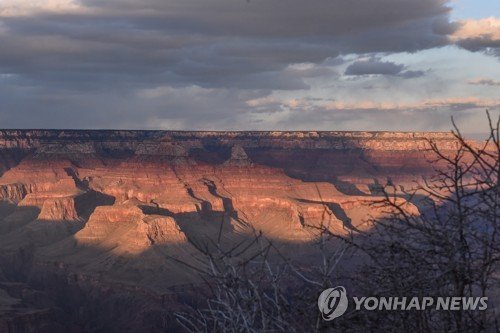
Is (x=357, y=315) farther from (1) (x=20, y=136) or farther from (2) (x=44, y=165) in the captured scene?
(1) (x=20, y=136)

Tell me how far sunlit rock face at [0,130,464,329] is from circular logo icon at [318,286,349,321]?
7134cm

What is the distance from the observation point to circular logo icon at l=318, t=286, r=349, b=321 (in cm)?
845

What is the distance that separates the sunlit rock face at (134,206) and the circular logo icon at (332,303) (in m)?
71.3

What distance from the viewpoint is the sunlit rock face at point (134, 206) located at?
105m

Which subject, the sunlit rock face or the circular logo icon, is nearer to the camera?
the circular logo icon

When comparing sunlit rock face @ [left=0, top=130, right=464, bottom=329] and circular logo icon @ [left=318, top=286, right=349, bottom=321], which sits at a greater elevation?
sunlit rock face @ [left=0, top=130, right=464, bottom=329]

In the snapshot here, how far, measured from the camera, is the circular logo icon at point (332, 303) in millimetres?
8445

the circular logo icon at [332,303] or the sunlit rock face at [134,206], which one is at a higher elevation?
the sunlit rock face at [134,206]

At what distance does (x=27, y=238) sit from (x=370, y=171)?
96279 mm

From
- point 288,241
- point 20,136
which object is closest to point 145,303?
point 288,241

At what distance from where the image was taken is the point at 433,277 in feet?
27.3

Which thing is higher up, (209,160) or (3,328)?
(209,160)

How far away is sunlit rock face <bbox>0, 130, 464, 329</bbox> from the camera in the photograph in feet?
344

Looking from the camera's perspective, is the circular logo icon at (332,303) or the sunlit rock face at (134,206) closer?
the circular logo icon at (332,303)
